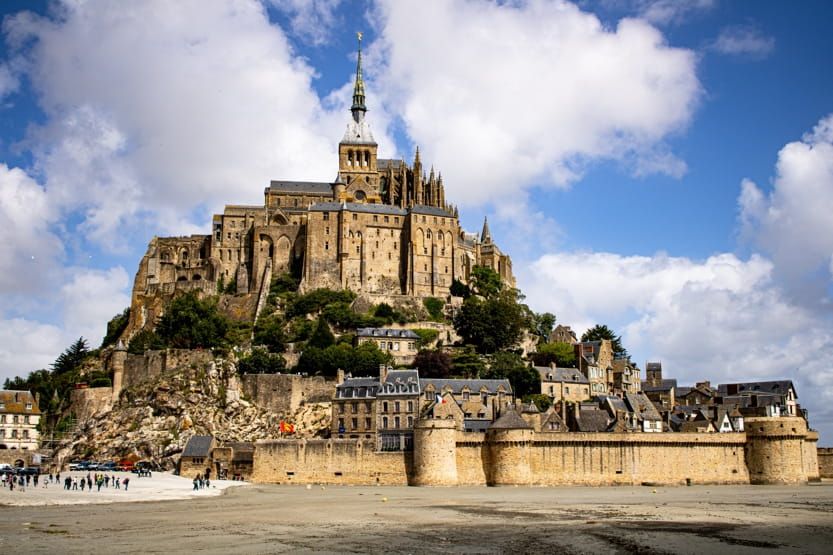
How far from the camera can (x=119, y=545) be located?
3014 centimetres

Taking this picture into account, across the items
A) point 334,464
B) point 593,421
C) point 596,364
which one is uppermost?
point 596,364

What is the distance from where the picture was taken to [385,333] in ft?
271

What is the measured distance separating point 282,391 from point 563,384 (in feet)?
74.7

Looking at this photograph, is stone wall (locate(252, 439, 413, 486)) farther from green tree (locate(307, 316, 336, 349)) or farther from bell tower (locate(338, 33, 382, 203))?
bell tower (locate(338, 33, 382, 203))

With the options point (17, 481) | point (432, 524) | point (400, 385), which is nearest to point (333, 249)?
point (400, 385)

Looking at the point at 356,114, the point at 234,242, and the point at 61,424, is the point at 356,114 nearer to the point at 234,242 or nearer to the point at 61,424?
the point at 234,242

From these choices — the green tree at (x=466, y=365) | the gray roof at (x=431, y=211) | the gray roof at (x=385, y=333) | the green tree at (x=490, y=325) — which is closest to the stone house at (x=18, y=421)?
the gray roof at (x=385, y=333)

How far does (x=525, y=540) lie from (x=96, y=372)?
5643 centimetres

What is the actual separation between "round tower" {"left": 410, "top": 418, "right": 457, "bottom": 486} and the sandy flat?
37.0ft

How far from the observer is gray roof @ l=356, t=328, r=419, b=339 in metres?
82.2

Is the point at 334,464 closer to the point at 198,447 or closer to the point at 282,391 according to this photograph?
the point at 198,447

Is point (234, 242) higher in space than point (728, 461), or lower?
higher

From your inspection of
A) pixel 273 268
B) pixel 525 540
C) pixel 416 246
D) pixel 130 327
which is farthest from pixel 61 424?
pixel 525 540

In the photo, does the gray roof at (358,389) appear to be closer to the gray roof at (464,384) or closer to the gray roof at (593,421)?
the gray roof at (464,384)
